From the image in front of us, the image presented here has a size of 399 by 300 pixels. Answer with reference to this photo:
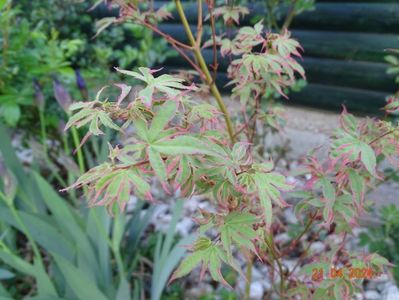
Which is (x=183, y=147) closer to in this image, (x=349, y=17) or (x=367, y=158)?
(x=367, y=158)

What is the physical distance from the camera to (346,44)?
2836mm

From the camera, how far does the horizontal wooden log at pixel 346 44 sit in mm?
2674

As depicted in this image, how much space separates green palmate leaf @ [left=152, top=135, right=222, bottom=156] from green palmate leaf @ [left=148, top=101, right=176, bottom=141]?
2 cm

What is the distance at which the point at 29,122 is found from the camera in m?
2.47

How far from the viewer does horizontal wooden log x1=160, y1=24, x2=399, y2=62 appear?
8.77 feet

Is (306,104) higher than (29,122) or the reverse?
the reverse

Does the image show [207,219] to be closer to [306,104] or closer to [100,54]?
[100,54]

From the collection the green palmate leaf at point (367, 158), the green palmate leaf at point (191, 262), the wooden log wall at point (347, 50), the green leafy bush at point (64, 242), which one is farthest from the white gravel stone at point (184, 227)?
the green palmate leaf at point (367, 158)

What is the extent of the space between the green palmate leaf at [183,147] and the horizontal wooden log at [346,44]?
219 cm

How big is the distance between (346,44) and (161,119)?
237 centimetres

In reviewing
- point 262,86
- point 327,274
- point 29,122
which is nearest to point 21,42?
point 29,122

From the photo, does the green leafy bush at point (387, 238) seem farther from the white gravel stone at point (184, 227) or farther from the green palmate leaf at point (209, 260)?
the green palmate leaf at point (209, 260)

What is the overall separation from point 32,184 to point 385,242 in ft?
4.61
